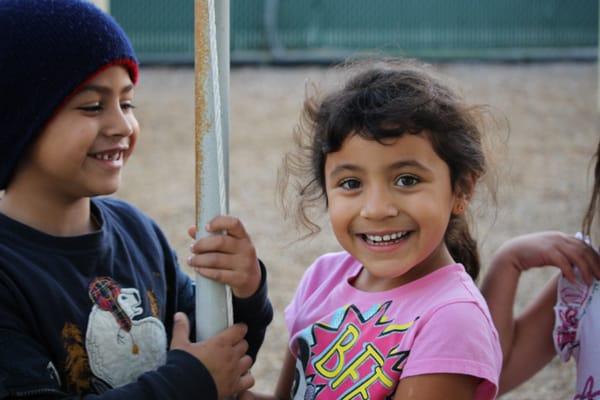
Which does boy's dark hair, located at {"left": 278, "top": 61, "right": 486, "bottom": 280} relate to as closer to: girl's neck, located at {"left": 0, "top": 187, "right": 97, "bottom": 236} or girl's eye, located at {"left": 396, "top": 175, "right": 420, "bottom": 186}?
girl's eye, located at {"left": 396, "top": 175, "right": 420, "bottom": 186}

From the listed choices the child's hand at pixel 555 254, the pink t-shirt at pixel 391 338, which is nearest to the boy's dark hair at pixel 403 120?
the pink t-shirt at pixel 391 338

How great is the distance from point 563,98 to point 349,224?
432 inches

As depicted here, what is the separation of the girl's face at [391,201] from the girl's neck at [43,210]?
575 mm

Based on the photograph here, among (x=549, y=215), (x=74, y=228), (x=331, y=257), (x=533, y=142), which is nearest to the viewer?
(x=74, y=228)

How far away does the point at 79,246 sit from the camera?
207 centimetres

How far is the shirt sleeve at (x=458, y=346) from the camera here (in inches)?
73.8

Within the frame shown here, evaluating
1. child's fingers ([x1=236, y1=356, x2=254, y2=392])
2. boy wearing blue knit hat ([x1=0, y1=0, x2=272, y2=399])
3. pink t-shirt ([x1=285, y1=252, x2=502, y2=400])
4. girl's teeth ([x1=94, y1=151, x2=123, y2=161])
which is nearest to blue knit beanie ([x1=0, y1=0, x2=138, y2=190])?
boy wearing blue knit hat ([x1=0, y1=0, x2=272, y2=399])

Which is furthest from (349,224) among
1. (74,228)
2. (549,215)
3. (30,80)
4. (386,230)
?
(549,215)

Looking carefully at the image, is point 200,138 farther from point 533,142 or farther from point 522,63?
point 522,63

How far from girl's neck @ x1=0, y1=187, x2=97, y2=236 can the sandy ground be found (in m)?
0.71

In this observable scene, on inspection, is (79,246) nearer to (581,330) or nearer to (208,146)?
(208,146)

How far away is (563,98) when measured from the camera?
12469 mm

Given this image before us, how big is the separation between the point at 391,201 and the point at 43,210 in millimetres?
743

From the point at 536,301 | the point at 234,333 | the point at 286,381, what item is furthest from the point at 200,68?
the point at 536,301
